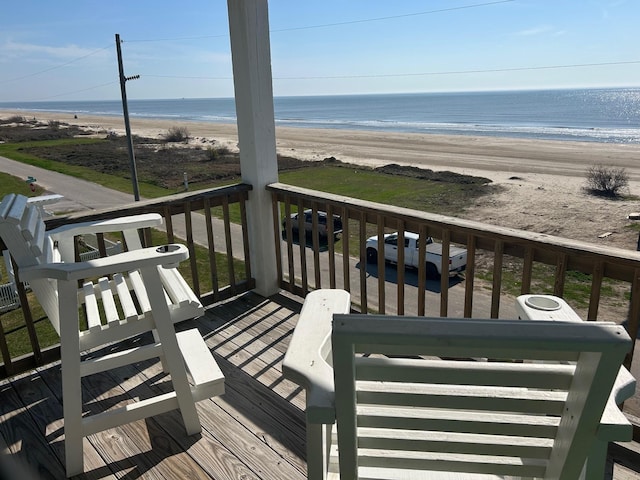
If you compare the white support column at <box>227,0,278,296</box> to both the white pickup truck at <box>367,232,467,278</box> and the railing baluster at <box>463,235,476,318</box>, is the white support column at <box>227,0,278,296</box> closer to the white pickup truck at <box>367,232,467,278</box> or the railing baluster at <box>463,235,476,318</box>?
the railing baluster at <box>463,235,476,318</box>

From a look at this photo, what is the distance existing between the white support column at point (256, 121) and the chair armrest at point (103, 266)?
1.48 m

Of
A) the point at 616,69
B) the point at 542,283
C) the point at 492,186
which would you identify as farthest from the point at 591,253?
the point at 616,69

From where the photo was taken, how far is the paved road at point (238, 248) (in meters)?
7.86

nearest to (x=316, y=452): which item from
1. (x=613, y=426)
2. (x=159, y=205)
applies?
(x=613, y=426)

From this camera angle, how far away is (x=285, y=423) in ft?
6.61

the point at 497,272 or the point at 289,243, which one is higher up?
the point at 497,272

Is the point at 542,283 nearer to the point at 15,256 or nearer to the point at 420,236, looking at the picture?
the point at 420,236

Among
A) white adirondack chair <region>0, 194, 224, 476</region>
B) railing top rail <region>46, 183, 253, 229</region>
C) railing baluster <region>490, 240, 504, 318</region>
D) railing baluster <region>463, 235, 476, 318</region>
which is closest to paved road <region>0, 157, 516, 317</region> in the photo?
railing top rail <region>46, 183, 253, 229</region>

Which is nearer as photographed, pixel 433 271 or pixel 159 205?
pixel 159 205

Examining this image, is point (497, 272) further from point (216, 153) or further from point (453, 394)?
point (216, 153)

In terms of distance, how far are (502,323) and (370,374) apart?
251 millimetres

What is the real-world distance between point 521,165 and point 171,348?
21.5 m

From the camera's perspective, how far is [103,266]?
5.24ft

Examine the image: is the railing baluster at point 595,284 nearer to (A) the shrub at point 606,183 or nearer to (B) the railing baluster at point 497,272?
(B) the railing baluster at point 497,272
